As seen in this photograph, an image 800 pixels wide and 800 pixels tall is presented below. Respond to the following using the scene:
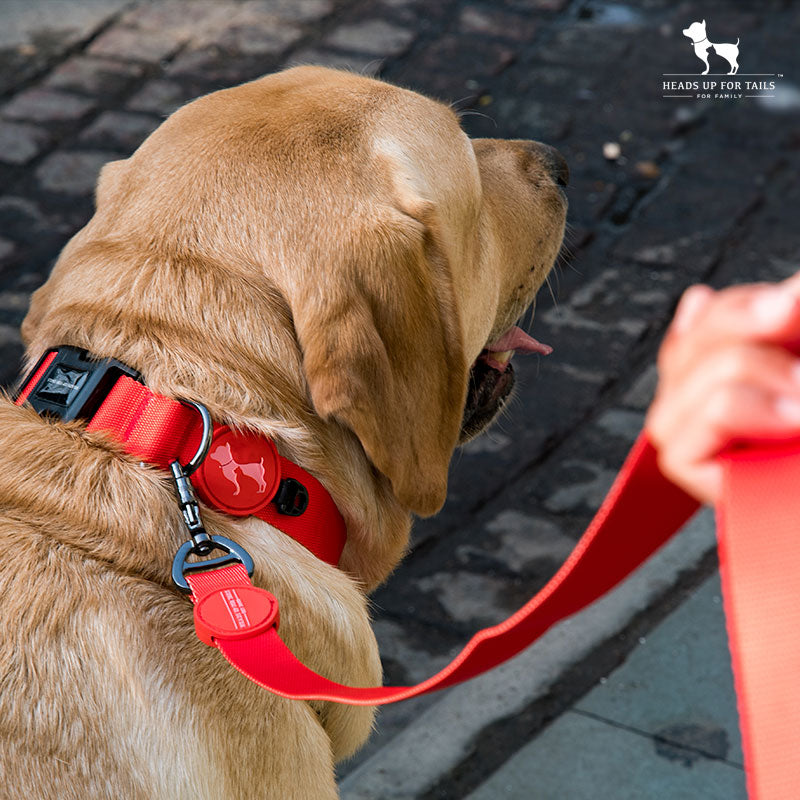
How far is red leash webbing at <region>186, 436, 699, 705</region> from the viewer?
1187 millimetres

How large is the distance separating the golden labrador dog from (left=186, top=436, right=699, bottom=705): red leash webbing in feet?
0.58

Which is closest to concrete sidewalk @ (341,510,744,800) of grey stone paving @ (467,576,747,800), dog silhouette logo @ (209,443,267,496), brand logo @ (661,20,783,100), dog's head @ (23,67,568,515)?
grey stone paving @ (467,576,747,800)

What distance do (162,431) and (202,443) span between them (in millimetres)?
82

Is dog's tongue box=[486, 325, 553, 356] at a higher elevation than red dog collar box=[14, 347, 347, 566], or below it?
below

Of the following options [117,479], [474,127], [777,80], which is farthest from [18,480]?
[777,80]

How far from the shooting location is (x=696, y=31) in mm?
6098

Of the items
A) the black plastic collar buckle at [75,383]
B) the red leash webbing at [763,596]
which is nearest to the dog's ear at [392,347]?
the black plastic collar buckle at [75,383]

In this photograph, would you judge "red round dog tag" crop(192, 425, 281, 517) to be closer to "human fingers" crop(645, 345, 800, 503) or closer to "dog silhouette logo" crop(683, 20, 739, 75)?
"human fingers" crop(645, 345, 800, 503)

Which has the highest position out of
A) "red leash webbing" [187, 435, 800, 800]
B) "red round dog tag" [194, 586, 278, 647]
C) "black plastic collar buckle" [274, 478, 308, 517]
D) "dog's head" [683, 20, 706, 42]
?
"red leash webbing" [187, 435, 800, 800]

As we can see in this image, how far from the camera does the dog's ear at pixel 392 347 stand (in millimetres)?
1938

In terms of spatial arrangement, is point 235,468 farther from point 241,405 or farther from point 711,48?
point 711,48

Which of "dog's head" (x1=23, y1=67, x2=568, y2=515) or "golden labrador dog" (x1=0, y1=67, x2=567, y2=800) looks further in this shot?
"dog's head" (x1=23, y1=67, x2=568, y2=515)

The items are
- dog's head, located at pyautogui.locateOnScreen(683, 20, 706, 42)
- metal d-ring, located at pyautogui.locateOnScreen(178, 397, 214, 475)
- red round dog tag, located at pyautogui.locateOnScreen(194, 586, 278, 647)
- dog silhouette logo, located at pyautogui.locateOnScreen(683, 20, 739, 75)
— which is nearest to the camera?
red round dog tag, located at pyautogui.locateOnScreen(194, 586, 278, 647)

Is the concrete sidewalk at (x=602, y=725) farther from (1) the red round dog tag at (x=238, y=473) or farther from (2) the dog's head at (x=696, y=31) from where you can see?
(2) the dog's head at (x=696, y=31)
